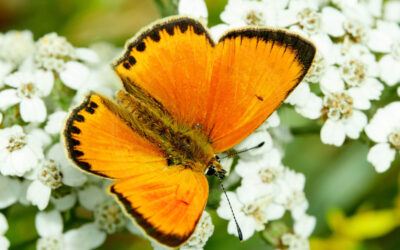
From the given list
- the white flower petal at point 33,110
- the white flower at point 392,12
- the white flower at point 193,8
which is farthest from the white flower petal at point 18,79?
the white flower at point 392,12

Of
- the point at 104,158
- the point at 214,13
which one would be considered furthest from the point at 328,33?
the point at 104,158

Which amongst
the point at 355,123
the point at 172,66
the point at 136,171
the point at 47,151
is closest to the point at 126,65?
the point at 172,66

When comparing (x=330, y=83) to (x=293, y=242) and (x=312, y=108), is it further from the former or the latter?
(x=293, y=242)

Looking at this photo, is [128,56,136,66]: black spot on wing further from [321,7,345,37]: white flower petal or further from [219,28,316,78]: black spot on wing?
[321,7,345,37]: white flower petal

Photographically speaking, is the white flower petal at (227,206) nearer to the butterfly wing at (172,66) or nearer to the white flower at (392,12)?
the butterfly wing at (172,66)

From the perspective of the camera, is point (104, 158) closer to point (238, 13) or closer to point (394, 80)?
point (238, 13)
